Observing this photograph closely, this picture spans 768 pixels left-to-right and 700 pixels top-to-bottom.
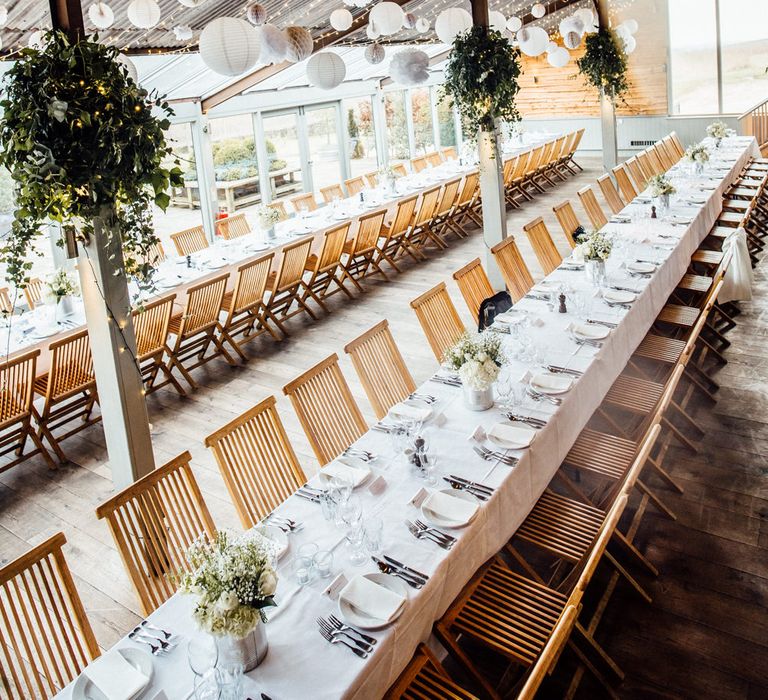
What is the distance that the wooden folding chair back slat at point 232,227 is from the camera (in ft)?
29.3

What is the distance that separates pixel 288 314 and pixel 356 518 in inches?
204

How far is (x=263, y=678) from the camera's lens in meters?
2.27

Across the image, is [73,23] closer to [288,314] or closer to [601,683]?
[601,683]

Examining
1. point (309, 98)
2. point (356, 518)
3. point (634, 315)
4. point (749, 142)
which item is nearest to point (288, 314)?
point (634, 315)

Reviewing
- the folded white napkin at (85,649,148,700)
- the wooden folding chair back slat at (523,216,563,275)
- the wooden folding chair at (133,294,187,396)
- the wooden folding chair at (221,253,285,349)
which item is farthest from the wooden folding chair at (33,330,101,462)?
the wooden folding chair back slat at (523,216,563,275)

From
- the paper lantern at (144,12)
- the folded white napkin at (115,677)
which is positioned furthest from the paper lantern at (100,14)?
the folded white napkin at (115,677)

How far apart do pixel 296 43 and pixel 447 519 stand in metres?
4.04

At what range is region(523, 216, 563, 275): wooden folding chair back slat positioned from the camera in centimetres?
678

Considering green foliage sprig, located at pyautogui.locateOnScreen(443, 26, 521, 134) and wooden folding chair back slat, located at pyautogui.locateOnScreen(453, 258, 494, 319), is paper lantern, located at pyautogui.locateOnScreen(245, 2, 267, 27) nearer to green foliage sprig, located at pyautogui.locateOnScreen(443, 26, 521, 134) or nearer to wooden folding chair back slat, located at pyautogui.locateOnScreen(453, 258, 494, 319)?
green foliage sprig, located at pyautogui.locateOnScreen(443, 26, 521, 134)

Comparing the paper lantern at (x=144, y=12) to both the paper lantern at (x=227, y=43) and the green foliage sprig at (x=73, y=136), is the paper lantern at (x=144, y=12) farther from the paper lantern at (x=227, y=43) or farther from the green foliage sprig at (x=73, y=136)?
the green foliage sprig at (x=73, y=136)

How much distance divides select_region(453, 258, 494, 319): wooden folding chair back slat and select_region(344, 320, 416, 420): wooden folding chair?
1107mm

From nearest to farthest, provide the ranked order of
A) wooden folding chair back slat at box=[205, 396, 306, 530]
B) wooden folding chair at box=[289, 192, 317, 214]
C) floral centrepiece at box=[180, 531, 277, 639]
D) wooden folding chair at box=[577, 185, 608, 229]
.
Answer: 1. floral centrepiece at box=[180, 531, 277, 639]
2. wooden folding chair back slat at box=[205, 396, 306, 530]
3. wooden folding chair at box=[577, 185, 608, 229]
4. wooden folding chair at box=[289, 192, 317, 214]

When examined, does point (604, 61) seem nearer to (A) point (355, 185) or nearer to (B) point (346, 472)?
(A) point (355, 185)

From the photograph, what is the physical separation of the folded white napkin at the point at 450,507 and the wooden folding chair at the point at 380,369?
3.82ft
